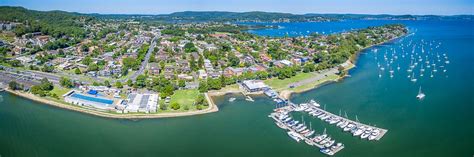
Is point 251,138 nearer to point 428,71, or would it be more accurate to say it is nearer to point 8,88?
point 8,88

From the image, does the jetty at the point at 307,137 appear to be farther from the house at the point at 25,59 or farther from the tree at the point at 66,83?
the house at the point at 25,59

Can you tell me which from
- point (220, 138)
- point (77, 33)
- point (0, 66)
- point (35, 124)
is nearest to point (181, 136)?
point (220, 138)

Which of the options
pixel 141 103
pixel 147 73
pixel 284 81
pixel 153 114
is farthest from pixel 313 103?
pixel 147 73

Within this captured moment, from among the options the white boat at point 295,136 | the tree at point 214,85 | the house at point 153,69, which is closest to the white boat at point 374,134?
the white boat at point 295,136

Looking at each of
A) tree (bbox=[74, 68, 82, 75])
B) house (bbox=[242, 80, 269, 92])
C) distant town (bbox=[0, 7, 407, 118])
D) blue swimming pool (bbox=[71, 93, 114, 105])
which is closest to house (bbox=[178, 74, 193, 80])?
distant town (bbox=[0, 7, 407, 118])

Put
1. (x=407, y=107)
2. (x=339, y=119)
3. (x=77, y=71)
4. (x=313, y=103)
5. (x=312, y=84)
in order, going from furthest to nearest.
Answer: (x=77, y=71), (x=312, y=84), (x=313, y=103), (x=407, y=107), (x=339, y=119)

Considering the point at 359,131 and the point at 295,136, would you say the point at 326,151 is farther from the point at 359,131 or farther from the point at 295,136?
the point at 359,131

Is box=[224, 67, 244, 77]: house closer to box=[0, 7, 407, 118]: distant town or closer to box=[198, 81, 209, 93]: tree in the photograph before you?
box=[0, 7, 407, 118]: distant town
